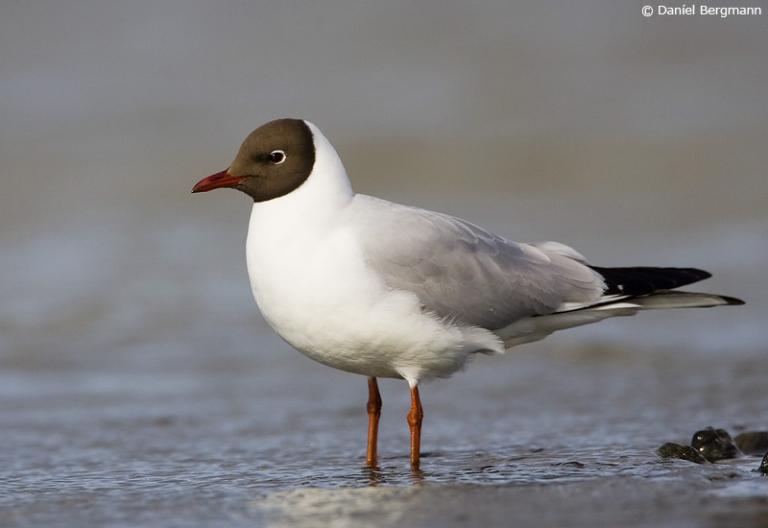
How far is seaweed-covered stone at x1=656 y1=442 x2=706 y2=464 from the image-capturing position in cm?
503

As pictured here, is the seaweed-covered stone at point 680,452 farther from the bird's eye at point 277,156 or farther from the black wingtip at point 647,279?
the bird's eye at point 277,156

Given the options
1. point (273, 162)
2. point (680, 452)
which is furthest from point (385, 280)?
point (680, 452)

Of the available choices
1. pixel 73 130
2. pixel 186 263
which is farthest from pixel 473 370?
pixel 73 130

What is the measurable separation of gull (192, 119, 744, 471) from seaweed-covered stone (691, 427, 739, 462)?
0.58 metres

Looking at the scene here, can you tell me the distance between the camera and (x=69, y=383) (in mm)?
7730

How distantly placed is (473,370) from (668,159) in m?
6.59

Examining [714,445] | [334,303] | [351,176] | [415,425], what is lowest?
[714,445]

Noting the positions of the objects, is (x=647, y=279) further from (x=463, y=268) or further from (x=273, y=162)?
(x=273, y=162)

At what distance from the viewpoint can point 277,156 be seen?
525 cm

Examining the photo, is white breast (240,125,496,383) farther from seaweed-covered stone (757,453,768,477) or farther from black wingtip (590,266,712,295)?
seaweed-covered stone (757,453,768,477)

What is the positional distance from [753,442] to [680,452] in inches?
18.3

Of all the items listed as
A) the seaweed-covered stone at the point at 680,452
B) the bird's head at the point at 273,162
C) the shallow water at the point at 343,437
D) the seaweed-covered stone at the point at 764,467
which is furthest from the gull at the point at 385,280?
the seaweed-covered stone at the point at 764,467

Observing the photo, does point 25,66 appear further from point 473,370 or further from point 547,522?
point 547,522

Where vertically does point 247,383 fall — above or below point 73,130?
below
